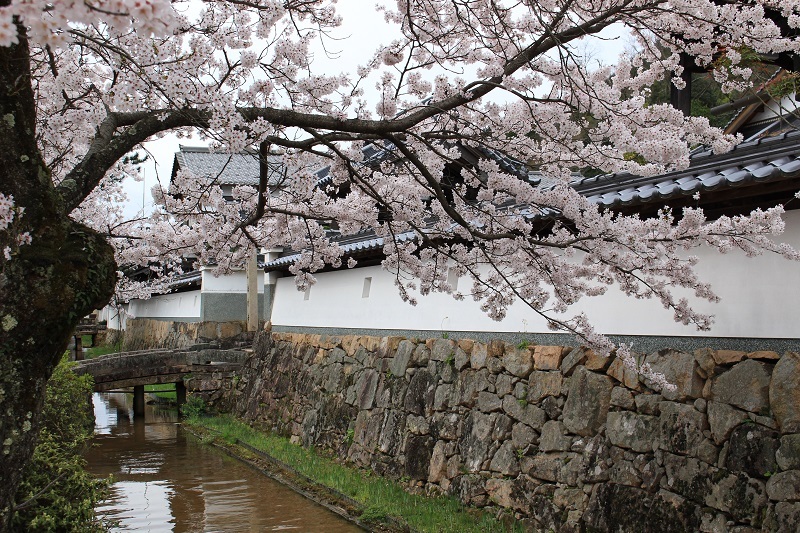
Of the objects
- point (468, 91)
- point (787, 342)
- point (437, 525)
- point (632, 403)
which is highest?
point (468, 91)

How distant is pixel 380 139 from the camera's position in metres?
5.30

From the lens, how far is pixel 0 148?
332cm

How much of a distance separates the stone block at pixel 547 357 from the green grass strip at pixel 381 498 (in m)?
1.60

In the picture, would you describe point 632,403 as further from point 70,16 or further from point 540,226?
point 70,16

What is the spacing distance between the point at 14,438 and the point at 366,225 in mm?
4019

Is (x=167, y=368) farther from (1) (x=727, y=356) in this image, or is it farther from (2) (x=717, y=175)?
(2) (x=717, y=175)

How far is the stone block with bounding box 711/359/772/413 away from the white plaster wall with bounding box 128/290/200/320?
1921cm

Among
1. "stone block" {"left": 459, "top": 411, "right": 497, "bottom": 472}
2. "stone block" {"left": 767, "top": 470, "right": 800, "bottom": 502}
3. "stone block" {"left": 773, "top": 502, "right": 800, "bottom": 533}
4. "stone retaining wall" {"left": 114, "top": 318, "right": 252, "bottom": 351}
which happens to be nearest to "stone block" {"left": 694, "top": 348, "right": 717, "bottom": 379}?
"stone block" {"left": 767, "top": 470, "right": 800, "bottom": 502}

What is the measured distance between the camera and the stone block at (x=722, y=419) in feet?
17.1

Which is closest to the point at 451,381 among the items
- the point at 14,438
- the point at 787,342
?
the point at 787,342

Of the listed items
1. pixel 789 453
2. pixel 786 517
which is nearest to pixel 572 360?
pixel 789 453

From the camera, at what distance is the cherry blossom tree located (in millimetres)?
3393

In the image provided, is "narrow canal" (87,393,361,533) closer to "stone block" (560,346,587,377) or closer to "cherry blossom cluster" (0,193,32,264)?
"stone block" (560,346,587,377)

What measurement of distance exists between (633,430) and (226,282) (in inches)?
661
